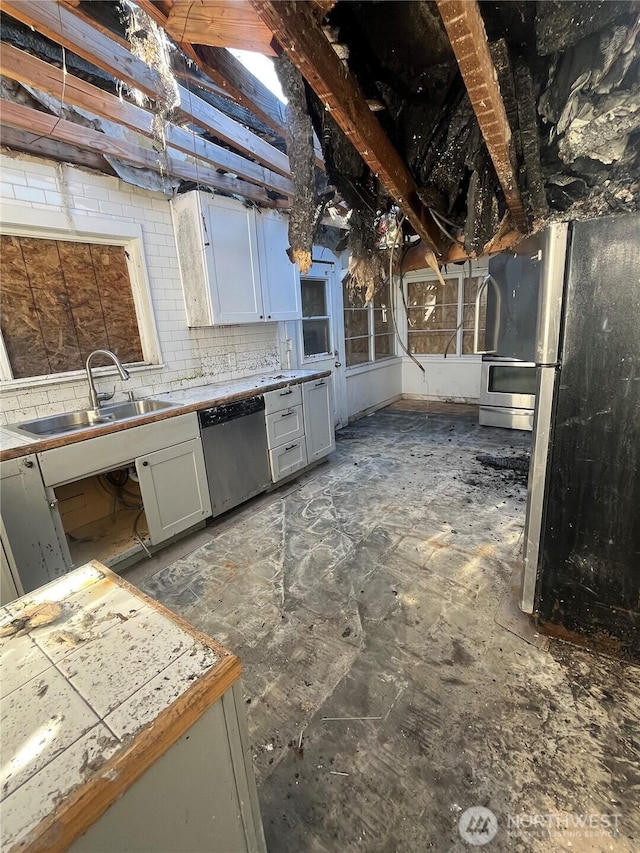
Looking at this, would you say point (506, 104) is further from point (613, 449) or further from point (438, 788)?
point (438, 788)

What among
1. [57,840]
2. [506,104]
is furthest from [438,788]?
[506,104]

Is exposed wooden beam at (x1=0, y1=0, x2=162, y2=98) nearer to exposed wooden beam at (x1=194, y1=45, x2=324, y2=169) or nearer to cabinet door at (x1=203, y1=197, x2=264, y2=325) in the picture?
exposed wooden beam at (x1=194, y1=45, x2=324, y2=169)

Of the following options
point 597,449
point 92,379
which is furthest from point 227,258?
point 597,449

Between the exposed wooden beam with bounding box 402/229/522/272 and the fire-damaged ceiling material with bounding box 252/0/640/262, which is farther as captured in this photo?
the exposed wooden beam with bounding box 402/229/522/272

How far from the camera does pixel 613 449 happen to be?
1535 mm

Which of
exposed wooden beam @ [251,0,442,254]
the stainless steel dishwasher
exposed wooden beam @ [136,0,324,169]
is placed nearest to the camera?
exposed wooden beam @ [251,0,442,254]

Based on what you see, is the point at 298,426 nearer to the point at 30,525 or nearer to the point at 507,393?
the point at 30,525

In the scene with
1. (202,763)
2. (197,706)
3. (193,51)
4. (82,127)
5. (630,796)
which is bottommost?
(630,796)

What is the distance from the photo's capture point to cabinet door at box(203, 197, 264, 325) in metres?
3.04

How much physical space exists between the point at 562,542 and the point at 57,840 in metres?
1.85

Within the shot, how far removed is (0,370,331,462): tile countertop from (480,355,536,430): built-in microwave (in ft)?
7.54

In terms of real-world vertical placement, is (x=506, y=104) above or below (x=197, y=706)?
above

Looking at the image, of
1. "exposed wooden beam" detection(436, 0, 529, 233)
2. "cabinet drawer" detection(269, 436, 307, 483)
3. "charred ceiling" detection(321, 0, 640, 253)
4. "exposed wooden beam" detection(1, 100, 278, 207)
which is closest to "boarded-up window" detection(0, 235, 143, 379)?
"exposed wooden beam" detection(1, 100, 278, 207)

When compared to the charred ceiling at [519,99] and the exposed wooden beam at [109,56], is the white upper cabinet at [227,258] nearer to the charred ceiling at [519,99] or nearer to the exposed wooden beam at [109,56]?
the exposed wooden beam at [109,56]
